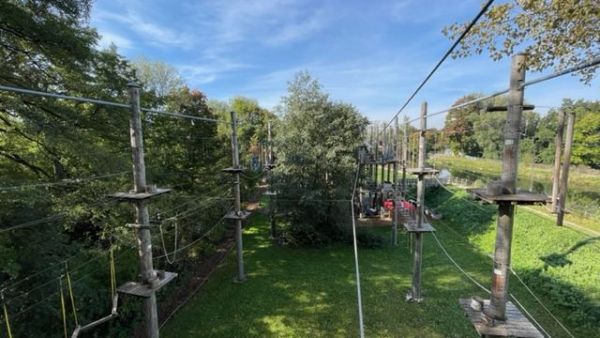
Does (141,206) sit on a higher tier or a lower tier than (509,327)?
higher

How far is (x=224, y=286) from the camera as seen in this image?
9.02 metres

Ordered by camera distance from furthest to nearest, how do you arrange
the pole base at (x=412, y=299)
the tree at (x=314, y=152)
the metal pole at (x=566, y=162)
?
the tree at (x=314, y=152) → the pole base at (x=412, y=299) → the metal pole at (x=566, y=162)

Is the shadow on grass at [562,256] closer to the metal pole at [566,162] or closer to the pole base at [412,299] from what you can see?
the pole base at [412,299]

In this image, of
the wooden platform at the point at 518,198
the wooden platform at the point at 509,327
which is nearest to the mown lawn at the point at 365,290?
the wooden platform at the point at 509,327

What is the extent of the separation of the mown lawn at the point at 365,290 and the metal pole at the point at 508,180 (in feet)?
15.0

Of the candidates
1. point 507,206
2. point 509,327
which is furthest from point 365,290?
point 507,206

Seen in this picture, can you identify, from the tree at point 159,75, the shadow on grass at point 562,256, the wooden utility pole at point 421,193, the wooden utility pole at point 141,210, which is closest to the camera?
the wooden utility pole at point 141,210

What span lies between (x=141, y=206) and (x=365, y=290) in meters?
6.86

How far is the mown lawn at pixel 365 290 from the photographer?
6.91m

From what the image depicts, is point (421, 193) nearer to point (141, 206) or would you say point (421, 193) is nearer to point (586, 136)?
point (141, 206)

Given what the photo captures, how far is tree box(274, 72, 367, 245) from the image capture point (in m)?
11.2

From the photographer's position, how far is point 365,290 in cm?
866

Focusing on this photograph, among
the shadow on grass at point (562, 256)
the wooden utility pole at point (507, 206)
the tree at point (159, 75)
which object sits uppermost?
the tree at point (159, 75)

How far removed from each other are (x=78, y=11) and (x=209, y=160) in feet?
20.2
